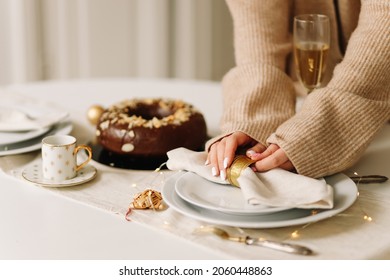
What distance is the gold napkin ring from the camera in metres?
1.17

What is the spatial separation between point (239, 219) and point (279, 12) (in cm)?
69

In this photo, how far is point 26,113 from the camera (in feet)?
5.62

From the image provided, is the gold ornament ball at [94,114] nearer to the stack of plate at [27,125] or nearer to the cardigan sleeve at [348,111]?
the stack of plate at [27,125]

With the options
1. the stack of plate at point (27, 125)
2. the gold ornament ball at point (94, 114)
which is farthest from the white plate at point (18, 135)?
the gold ornament ball at point (94, 114)

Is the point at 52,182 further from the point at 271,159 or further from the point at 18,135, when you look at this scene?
the point at 271,159

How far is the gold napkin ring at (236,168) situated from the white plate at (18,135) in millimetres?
549

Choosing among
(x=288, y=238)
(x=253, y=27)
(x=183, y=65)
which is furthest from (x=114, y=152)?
(x=183, y=65)

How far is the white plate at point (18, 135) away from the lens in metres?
1.51

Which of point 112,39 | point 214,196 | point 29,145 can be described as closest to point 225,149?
point 214,196

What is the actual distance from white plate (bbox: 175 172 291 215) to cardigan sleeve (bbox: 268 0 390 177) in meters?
0.13

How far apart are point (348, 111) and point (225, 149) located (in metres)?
0.25

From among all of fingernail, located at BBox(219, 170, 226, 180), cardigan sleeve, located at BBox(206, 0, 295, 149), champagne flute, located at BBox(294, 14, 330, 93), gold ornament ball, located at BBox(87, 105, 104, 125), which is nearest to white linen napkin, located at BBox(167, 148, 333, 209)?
fingernail, located at BBox(219, 170, 226, 180)

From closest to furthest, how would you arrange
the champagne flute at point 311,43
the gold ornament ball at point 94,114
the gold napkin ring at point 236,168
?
1. the gold napkin ring at point 236,168
2. the champagne flute at point 311,43
3. the gold ornament ball at point 94,114
